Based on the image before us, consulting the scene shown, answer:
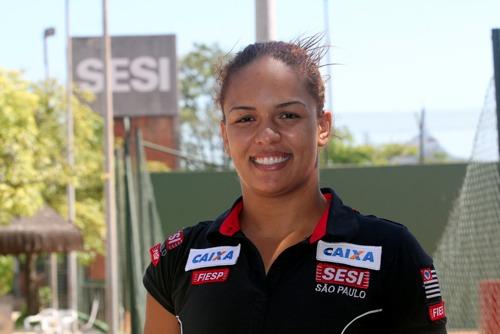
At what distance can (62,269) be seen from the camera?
1572 inches

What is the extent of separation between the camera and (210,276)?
103 inches

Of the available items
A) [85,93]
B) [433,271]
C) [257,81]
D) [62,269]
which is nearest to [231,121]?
[257,81]

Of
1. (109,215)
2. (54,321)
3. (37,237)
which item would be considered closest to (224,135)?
(109,215)

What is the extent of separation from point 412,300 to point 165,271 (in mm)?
642

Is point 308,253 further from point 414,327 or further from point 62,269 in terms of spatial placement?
point 62,269

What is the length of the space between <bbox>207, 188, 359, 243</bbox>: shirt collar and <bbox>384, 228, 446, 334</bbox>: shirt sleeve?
14cm

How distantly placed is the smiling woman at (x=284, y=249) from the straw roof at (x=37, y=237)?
20.8m

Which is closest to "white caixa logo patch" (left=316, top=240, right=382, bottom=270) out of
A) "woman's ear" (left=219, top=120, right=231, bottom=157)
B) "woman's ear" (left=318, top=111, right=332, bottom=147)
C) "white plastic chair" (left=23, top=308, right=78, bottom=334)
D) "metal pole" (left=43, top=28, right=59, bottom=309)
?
"woman's ear" (left=318, top=111, right=332, bottom=147)

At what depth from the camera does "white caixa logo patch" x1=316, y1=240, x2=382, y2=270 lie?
8.20 ft

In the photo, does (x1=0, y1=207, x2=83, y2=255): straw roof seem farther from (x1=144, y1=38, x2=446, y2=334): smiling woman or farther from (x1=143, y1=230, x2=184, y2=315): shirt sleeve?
(x1=144, y1=38, x2=446, y2=334): smiling woman

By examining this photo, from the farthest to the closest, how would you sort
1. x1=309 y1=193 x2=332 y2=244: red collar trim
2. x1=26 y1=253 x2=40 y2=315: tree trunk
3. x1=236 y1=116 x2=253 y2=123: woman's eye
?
x1=26 y1=253 x2=40 y2=315: tree trunk
x1=236 y1=116 x2=253 y2=123: woman's eye
x1=309 y1=193 x2=332 y2=244: red collar trim

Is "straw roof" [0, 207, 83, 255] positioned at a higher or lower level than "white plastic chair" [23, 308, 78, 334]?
higher

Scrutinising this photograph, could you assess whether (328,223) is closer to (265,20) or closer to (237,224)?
(237,224)

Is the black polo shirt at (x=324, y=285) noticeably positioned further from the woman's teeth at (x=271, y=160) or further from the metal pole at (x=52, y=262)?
the metal pole at (x=52, y=262)
